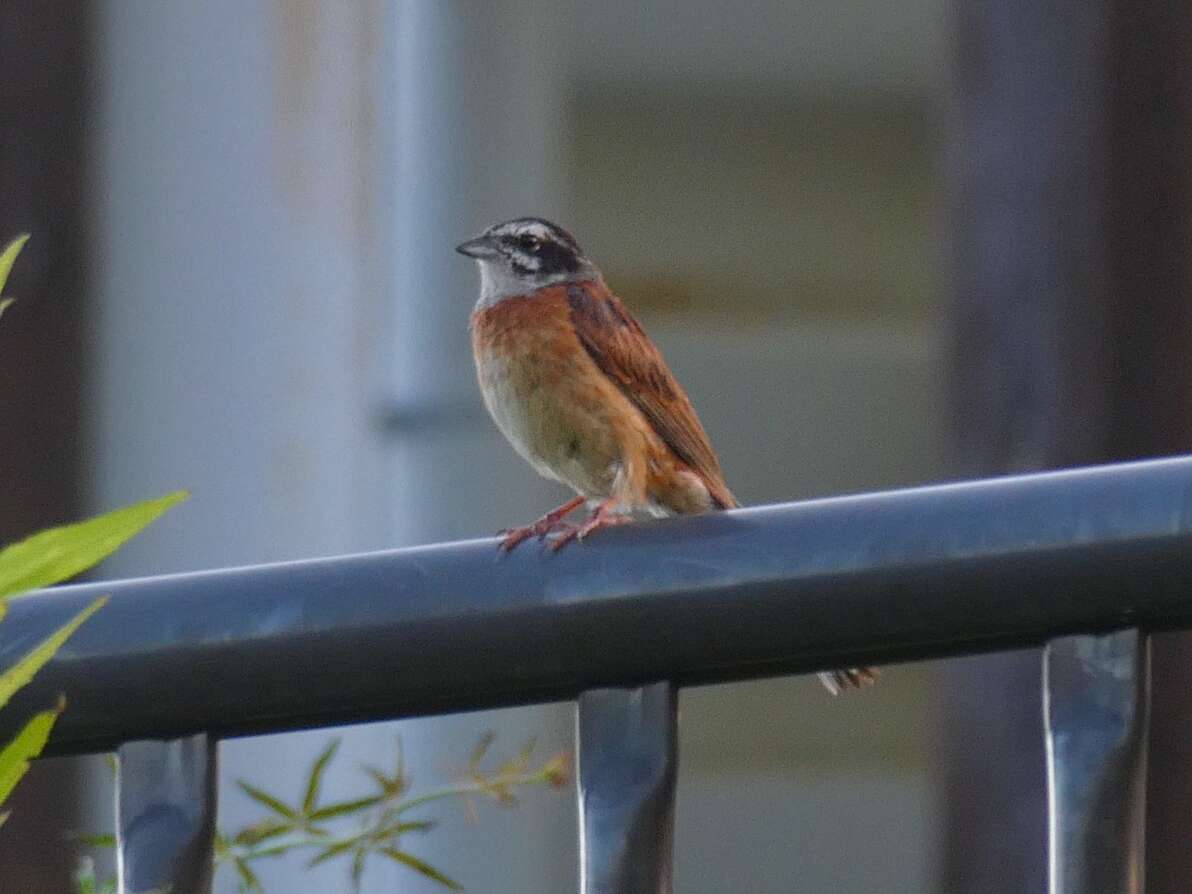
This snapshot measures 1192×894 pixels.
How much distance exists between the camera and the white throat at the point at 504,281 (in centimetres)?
437

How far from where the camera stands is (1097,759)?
138 cm

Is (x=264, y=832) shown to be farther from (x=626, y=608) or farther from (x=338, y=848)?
(x=626, y=608)

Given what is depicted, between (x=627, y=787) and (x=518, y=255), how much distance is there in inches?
120

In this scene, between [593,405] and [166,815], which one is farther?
[593,405]

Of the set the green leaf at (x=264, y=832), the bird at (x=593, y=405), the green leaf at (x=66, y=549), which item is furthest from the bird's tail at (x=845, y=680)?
the green leaf at (x=66, y=549)

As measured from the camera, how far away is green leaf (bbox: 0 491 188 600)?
106cm

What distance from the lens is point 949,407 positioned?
4.73 m

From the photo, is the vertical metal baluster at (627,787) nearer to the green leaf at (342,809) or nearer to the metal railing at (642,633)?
the metal railing at (642,633)

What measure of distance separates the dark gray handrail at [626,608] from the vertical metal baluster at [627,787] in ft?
0.06

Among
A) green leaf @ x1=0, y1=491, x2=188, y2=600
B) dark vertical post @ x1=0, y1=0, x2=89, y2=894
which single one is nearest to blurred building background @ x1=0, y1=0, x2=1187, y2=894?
dark vertical post @ x1=0, y1=0, x2=89, y2=894

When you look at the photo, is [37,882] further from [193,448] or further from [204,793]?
[204,793]

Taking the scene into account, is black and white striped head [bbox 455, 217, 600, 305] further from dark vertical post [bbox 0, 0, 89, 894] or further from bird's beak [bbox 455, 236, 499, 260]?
dark vertical post [bbox 0, 0, 89, 894]

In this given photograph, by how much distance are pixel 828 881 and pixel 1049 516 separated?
8.93 metres

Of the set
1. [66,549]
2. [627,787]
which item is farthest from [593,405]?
[66,549]
